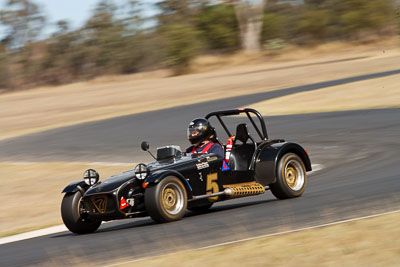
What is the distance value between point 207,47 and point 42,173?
56.6 metres

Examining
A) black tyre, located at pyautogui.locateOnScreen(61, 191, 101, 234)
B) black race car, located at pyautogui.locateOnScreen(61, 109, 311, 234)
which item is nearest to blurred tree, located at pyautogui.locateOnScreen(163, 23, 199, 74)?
black race car, located at pyautogui.locateOnScreen(61, 109, 311, 234)

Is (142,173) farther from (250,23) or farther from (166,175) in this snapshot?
(250,23)

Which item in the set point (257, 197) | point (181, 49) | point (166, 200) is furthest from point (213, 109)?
point (181, 49)

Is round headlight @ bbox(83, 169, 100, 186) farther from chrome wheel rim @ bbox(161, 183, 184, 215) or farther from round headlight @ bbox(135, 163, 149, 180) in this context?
chrome wheel rim @ bbox(161, 183, 184, 215)

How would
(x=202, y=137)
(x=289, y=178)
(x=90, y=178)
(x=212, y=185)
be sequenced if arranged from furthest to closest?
1. (x=289, y=178)
2. (x=202, y=137)
3. (x=212, y=185)
4. (x=90, y=178)

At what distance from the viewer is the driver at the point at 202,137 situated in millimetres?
10055

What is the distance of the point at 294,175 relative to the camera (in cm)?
1052

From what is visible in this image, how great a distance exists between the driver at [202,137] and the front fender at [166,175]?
92cm

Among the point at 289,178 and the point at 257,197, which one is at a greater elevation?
the point at 289,178

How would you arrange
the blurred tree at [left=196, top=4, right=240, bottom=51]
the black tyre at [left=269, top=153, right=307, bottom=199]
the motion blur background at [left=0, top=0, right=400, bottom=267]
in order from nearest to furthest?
the motion blur background at [left=0, top=0, right=400, bottom=267] → the black tyre at [left=269, top=153, right=307, bottom=199] → the blurred tree at [left=196, top=4, right=240, bottom=51]

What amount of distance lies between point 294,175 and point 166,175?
8.15ft

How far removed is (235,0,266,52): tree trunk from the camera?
225 feet

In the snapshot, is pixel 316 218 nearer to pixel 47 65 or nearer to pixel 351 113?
pixel 351 113

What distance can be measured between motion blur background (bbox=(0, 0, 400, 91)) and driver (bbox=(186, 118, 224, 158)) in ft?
169
